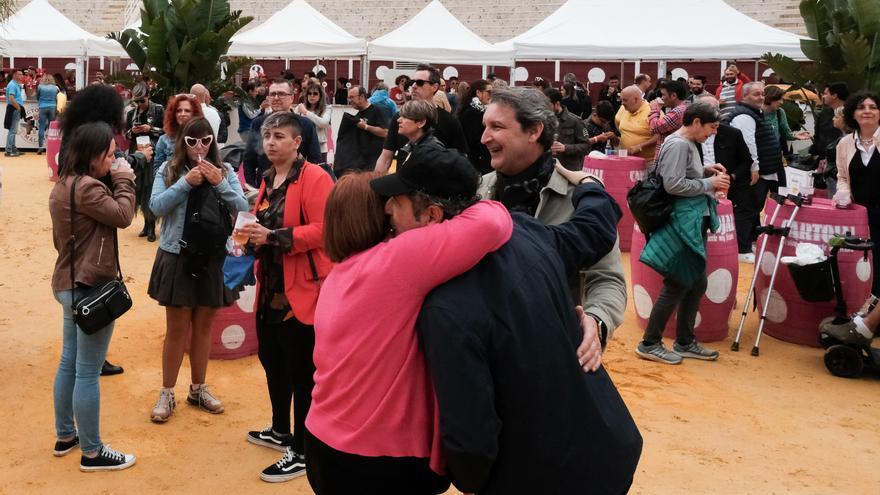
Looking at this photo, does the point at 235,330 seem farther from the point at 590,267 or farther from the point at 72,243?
the point at 590,267

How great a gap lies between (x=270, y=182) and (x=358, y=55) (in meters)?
16.6

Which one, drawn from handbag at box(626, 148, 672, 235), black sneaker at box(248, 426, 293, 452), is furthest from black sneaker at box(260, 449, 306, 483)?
handbag at box(626, 148, 672, 235)

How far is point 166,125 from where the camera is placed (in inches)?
244

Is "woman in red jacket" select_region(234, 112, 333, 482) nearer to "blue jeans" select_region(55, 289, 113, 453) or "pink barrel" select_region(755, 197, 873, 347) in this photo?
"blue jeans" select_region(55, 289, 113, 453)

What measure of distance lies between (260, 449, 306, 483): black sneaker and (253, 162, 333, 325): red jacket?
2.45 feet

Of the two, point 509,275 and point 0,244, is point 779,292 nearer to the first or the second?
point 509,275

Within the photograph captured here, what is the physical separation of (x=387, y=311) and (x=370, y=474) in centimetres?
49

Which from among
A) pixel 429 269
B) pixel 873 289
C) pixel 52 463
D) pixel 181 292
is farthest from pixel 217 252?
pixel 873 289

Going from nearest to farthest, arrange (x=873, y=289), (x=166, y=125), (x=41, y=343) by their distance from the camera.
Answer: (x=166, y=125)
(x=41, y=343)
(x=873, y=289)

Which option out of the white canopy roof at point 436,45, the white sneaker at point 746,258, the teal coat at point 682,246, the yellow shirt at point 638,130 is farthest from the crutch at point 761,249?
the white canopy roof at point 436,45

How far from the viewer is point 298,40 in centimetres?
2128

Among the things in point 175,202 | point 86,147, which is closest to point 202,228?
point 175,202

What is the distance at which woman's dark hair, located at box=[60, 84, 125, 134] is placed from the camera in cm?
486

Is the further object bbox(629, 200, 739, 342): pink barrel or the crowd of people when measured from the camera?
bbox(629, 200, 739, 342): pink barrel
